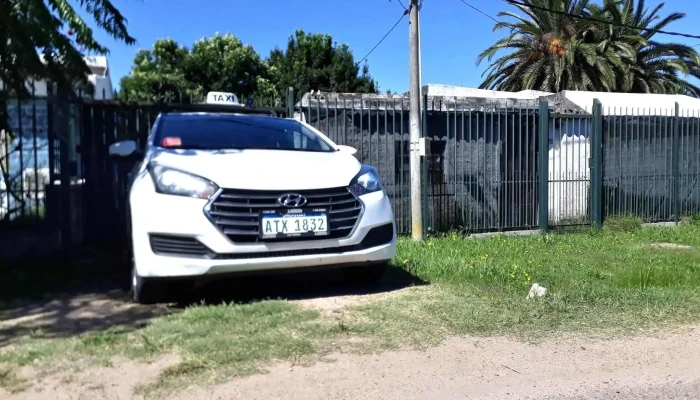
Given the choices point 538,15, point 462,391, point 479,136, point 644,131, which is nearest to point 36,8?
point 462,391

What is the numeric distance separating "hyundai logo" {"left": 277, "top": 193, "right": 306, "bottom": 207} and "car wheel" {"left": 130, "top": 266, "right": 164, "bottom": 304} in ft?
3.48

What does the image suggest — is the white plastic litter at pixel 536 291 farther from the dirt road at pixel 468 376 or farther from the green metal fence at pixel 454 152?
the green metal fence at pixel 454 152

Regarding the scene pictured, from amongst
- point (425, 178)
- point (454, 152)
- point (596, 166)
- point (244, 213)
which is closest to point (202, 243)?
point (244, 213)

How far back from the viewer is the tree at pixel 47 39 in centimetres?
536

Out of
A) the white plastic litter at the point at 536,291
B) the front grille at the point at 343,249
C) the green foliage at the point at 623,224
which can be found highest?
the front grille at the point at 343,249

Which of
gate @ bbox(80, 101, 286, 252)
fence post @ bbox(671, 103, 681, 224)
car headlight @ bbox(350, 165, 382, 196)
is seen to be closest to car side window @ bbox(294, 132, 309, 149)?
car headlight @ bbox(350, 165, 382, 196)

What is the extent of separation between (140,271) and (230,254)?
64 cm

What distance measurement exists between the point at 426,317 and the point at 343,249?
79 centimetres

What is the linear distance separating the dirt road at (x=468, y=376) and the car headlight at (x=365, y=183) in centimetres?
137

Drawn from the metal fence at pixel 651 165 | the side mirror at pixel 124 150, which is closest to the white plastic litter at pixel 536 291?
the side mirror at pixel 124 150

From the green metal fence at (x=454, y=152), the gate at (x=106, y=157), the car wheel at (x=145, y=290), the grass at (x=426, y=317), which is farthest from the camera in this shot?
the green metal fence at (x=454, y=152)

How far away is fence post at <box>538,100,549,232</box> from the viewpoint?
32.8 ft

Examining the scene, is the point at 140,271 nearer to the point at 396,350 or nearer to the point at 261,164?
the point at 261,164

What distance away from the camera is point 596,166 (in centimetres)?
1071
